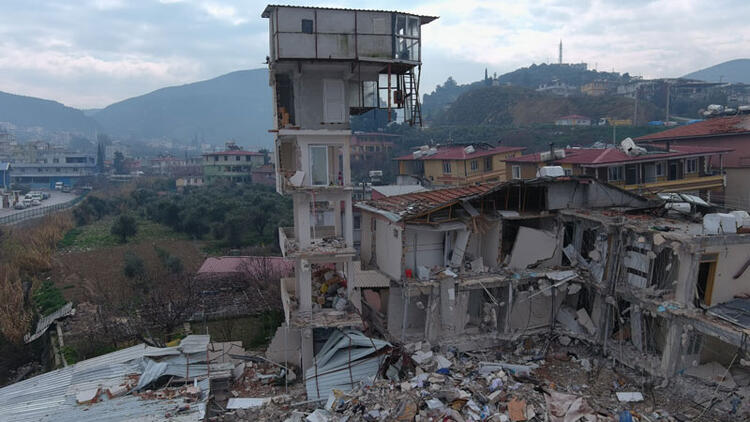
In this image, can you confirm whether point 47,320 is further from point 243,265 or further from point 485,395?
point 485,395

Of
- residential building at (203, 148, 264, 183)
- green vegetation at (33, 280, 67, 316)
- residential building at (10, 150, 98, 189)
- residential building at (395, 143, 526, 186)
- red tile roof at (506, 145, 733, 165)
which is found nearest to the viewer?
green vegetation at (33, 280, 67, 316)

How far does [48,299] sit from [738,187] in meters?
35.0

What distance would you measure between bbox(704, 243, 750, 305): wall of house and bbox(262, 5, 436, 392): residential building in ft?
30.4

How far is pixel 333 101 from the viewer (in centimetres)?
1633

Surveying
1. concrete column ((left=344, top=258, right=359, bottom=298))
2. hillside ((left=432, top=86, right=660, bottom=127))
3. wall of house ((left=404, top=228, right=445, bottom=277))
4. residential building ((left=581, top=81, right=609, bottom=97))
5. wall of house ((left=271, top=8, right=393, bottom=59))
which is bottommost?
concrete column ((left=344, top=258, right=359, bottom=298))

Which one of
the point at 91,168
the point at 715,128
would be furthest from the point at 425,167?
the point at 91,168

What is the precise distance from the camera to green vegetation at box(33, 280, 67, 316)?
79.5 feet

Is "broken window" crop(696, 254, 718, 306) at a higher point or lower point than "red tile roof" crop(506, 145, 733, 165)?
lower

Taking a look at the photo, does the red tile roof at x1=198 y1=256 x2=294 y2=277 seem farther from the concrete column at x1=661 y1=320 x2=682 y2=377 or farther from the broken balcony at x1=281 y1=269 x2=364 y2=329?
the concrete column at x1=661 y1=320 x2=682 y2=377

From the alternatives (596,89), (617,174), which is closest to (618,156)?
(617,174)

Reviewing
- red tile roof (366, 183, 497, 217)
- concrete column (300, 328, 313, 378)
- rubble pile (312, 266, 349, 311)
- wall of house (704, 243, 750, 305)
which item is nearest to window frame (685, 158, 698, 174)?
wall of house (704, 243, 750, 305)

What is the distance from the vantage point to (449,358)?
15.0 metres

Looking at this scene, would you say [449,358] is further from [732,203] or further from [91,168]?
[91,168]

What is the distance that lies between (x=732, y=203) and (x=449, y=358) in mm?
20374
